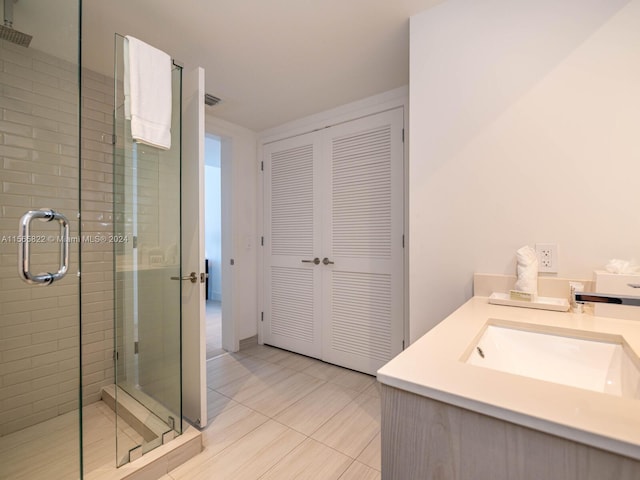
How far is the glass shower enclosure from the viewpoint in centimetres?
133

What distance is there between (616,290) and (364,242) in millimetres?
1623

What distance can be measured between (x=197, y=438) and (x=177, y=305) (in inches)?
27.7

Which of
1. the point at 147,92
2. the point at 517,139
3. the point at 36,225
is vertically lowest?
the point at 36,225

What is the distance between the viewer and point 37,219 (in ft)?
4.49

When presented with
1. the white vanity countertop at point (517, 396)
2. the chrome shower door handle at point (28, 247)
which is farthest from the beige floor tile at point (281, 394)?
the white vanity countertop at point (517, 396)

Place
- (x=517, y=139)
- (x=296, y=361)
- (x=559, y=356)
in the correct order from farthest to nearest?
(x=296, y=361) → (x=517, y=139) → (x=559, y=356)

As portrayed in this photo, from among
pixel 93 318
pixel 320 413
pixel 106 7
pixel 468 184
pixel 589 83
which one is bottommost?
pixel 320 413

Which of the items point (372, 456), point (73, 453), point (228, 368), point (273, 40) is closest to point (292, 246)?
point (228, 368)

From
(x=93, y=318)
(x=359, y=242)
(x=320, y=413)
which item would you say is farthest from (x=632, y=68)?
(x=93, y=318)

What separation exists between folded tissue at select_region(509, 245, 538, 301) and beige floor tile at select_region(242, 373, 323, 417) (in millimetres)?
1603

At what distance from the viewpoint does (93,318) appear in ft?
6.79

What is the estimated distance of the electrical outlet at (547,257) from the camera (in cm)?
125

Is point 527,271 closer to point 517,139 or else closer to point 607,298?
point 607,298

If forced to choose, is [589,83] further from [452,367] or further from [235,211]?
[235,211]
